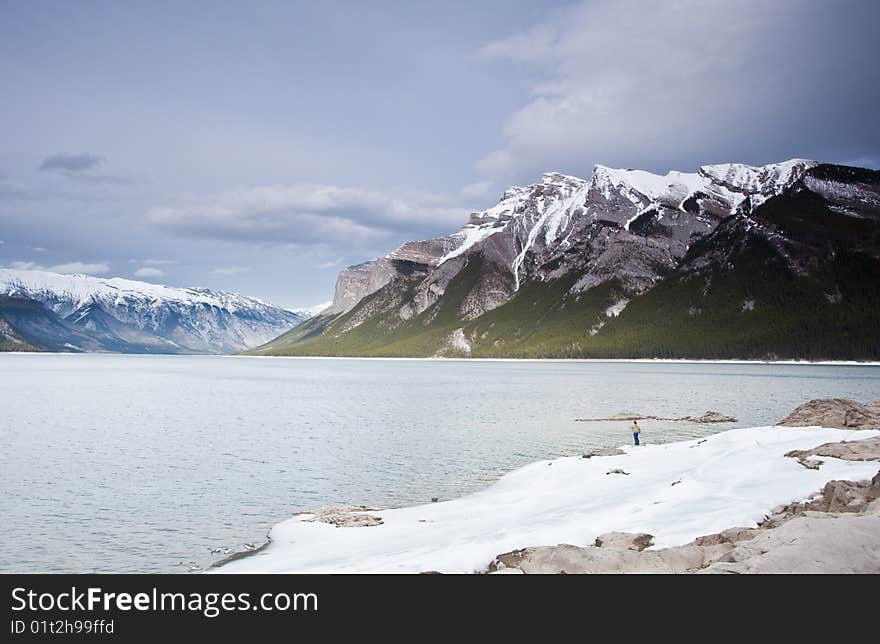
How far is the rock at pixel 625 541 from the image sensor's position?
65.8 ft

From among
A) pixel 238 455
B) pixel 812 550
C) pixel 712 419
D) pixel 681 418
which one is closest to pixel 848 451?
pixel 812 550

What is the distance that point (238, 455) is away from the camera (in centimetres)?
4847

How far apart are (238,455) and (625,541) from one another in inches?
1382

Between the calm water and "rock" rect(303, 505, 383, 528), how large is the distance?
2.33 meters

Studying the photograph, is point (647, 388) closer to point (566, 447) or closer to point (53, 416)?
point (566, 447)

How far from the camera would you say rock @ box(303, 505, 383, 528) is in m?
27.2

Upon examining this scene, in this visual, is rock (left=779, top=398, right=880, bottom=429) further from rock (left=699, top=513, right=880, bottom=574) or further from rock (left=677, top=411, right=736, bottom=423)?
rock (left=699, top=513, right=880, bottom=574)

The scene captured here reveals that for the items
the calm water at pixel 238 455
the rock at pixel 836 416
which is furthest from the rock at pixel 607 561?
the rock at pixel 836 416

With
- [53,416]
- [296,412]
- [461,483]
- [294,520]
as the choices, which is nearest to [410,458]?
[461,483]

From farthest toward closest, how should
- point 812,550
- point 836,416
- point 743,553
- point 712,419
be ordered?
point 712,419 → point 836,416 → point 743,553 → point 812,550

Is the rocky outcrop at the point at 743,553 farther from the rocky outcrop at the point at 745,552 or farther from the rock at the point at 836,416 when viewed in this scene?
the rock at the point at 836,416

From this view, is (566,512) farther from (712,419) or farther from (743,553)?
(712,419)

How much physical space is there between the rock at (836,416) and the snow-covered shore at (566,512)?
5.93 metres
